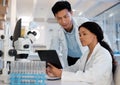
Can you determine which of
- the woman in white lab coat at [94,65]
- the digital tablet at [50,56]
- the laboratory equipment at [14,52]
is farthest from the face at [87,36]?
the laboratory equipment at [14,52]

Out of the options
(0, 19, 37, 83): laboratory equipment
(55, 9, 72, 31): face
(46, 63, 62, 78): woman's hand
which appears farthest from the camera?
(55, 9, 72, 31): face

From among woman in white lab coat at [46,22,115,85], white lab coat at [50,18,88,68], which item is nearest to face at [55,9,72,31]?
white lab coat at [50,18,88,68]

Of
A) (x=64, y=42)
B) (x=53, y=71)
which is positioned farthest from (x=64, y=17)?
(x=53, y=71)

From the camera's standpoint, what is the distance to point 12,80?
1050 millimetres

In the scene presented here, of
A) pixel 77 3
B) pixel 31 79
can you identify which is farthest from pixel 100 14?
pixel 31 79

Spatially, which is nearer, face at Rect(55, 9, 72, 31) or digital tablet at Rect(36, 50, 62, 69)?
digital tablet at Rect(36, 50, 62, 69)

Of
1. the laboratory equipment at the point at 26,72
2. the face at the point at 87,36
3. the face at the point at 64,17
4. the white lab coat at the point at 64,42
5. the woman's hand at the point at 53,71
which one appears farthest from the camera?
the white lab coat at the point at 64,42

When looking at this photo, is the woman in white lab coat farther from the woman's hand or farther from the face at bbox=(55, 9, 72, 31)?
the face at bbox=(55, 9, 72, 31)

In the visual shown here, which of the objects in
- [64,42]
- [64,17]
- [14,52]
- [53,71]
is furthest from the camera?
[64,42]

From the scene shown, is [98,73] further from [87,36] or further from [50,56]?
[50,56]

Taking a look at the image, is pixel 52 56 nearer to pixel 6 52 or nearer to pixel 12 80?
pixel 6 52

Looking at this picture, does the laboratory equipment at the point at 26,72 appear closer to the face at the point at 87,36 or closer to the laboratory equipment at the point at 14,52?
the laboratory equipment at the point at 14,52

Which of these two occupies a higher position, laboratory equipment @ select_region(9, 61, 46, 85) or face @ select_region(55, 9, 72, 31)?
face @ select_region(55, 9, 72, 31)

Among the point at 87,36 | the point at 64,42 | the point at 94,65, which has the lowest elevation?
the point at 64,42
